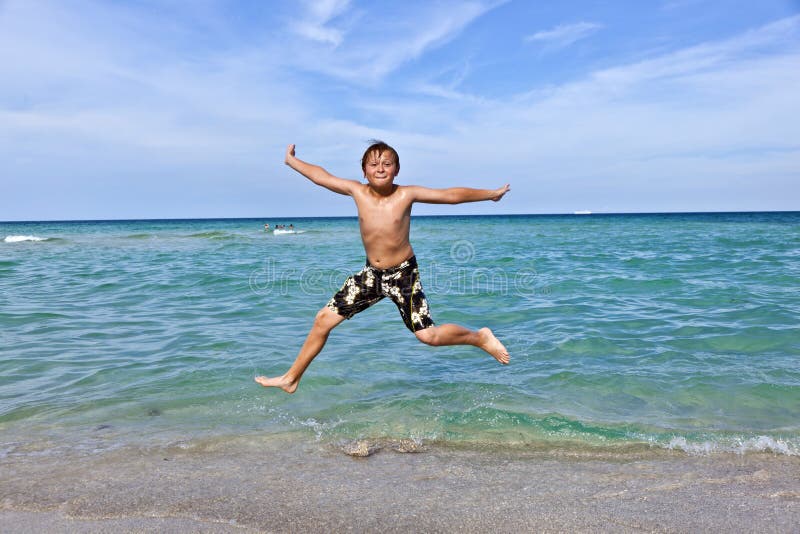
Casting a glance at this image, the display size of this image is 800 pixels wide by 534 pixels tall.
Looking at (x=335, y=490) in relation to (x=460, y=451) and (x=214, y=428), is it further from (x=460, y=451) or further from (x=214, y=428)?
(x=214, y=428)

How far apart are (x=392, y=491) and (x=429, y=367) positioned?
323cm

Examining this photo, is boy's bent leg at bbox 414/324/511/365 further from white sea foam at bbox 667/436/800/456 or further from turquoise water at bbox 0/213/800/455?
white sea foam at bbox 667/436/800/456

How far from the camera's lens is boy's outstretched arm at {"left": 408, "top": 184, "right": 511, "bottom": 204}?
4.36 meters

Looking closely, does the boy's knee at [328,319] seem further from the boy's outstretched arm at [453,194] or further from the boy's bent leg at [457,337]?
the boy's outstretched arm at [453,194]

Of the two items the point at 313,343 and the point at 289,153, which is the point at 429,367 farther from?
the point at 289,153

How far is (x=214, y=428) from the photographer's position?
488cm

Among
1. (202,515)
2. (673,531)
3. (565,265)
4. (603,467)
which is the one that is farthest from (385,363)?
(565,265)

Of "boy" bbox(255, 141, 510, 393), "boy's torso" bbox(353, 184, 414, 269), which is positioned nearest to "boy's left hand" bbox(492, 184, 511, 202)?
"boy" bbox(255, 141, 510, 393)

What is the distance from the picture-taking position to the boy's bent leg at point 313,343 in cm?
461

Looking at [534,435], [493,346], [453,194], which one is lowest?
[534,435]

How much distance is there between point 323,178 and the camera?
459 centimetres

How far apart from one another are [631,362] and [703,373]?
2.49 ft

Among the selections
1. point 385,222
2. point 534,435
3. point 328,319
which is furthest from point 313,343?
point 534,435

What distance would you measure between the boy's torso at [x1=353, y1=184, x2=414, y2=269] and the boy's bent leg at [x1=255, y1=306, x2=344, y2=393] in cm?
57
